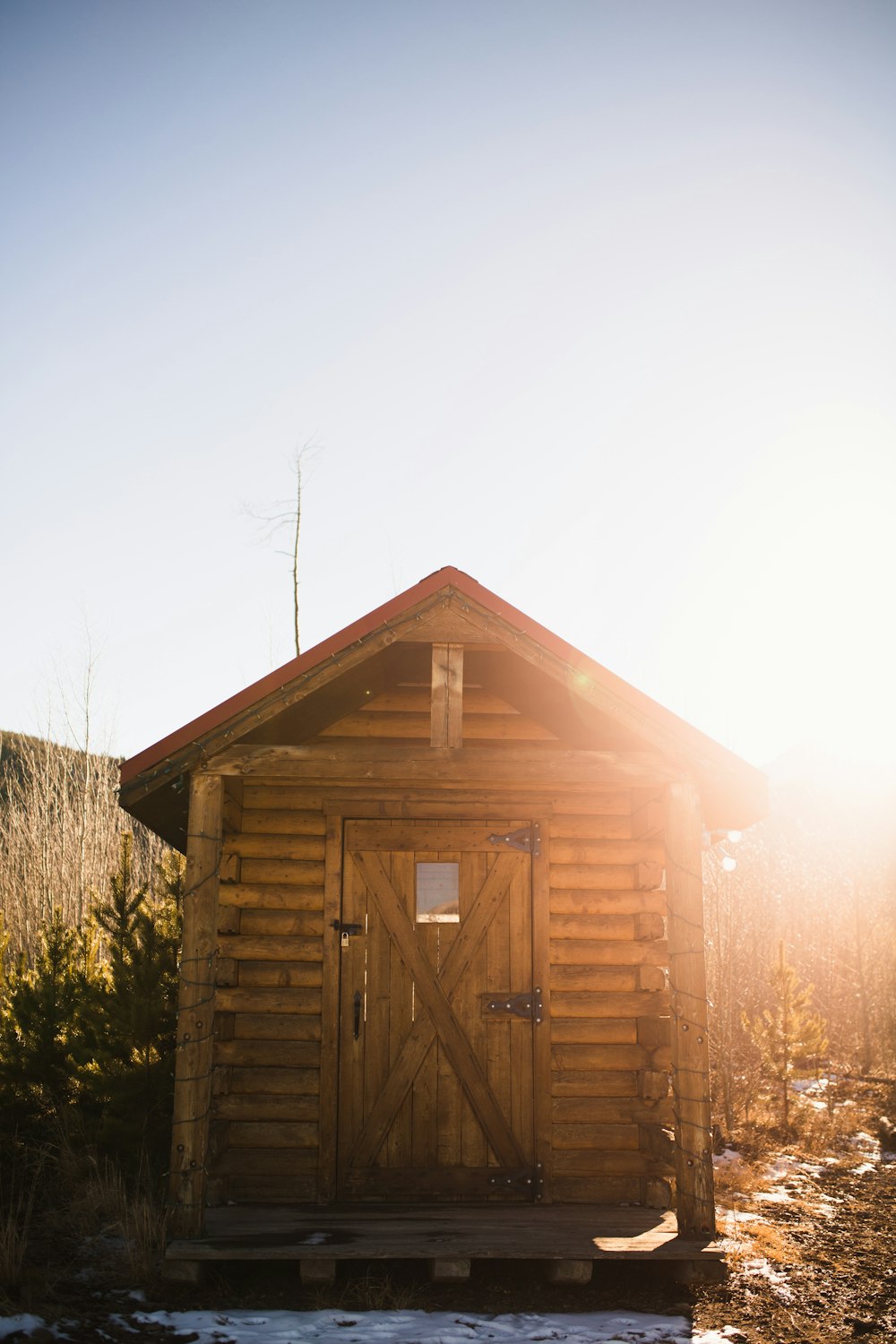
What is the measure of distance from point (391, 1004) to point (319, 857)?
4.01ft

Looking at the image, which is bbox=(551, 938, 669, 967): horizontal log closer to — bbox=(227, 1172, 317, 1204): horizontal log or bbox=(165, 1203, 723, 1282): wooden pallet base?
bbox=(165, 1203, 723, 1282): wooden pallet base

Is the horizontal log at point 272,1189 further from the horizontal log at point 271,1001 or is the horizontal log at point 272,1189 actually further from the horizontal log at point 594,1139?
the horizontal log at point 594,1139

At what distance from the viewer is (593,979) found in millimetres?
7055

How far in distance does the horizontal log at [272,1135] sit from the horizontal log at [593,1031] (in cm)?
192

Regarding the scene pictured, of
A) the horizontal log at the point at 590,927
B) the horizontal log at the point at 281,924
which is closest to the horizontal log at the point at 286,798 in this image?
the horizontal log at the point at 281,924

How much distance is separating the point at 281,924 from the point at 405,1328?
2842 millimetres

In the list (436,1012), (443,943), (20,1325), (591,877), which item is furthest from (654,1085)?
(20,1325)

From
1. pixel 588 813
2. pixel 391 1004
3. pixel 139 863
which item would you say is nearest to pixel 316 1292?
pixel 391 1004

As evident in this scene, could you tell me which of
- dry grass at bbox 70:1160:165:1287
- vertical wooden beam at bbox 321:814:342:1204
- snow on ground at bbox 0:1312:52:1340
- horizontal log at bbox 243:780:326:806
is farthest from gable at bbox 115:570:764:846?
snow on ground at bbox 0:1312:52:1340

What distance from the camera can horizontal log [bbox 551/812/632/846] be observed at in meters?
7.30

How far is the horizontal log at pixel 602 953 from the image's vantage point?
279 inches

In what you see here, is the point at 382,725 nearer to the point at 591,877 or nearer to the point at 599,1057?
the point at 591,877

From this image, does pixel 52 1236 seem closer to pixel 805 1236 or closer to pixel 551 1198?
pixel 551 1198

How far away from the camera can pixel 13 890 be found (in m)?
24.5
